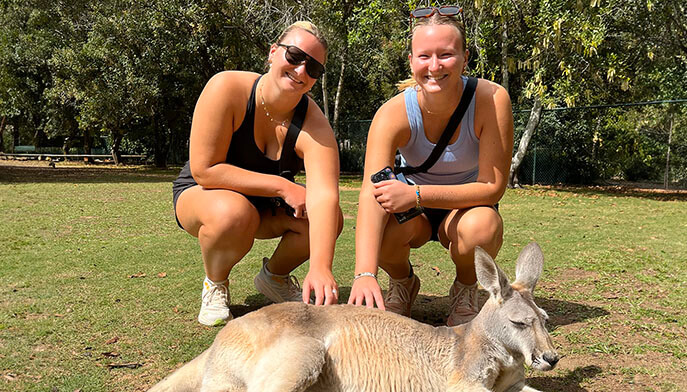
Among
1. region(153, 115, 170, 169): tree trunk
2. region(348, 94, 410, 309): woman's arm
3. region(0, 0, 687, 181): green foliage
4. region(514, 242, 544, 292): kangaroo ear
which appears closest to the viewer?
region(514, 242, 544, 292): kangaroo ear

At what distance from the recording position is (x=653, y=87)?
18.8 m

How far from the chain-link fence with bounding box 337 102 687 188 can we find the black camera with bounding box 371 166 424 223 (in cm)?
1655

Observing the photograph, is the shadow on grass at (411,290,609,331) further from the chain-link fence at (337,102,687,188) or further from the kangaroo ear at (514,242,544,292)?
the chain-link fence at (337,102,687,188)

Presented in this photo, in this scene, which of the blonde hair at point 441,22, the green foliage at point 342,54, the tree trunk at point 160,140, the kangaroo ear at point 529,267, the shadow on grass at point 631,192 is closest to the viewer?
the kangaroo ear at point 529,267

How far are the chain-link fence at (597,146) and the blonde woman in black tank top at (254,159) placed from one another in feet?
54.2

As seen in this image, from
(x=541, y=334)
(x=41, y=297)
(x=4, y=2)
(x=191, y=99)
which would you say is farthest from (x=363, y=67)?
(x=541, y=334)

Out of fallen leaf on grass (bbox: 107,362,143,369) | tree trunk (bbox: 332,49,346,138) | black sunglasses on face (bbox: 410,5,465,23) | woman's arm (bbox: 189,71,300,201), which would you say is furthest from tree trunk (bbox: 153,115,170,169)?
fallen leaf on grass (bbox: 107,362,143,369)

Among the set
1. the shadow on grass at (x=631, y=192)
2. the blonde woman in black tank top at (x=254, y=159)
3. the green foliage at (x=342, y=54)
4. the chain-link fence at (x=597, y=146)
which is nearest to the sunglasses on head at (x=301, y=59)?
the blonde woman in black tank top at (x=254, y=159)

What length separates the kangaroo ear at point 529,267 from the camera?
2539mm

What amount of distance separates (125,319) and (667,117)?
1937 cm

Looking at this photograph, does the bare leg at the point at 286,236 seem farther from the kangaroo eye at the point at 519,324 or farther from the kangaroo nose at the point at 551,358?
the kangaroo nose at the point at 551,358

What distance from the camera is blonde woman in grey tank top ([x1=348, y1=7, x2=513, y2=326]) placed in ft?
10.5

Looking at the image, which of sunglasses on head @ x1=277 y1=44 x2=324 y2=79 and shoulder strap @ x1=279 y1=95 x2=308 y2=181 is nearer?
sunglasses on head @ x1=277 y1=44 x2=324 y2=79

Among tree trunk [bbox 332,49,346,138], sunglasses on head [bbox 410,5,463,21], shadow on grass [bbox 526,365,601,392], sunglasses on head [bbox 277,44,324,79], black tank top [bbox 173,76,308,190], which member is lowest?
shadow on grass [bbox 526,365,601,392]
